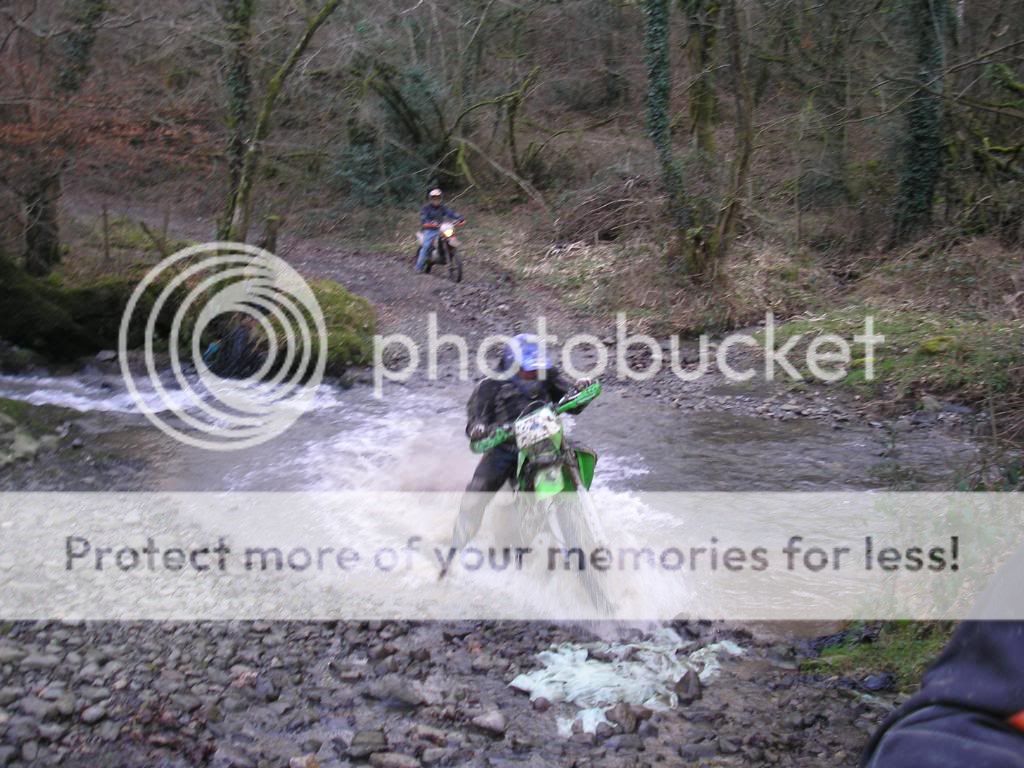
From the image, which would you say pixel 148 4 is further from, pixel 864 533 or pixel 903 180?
pixel 864 533

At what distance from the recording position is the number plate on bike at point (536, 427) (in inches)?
275

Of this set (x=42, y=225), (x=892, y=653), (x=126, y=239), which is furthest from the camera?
(x=126, y=239)

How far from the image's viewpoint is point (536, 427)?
700 centimetres

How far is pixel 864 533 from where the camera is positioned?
8156 millimetres

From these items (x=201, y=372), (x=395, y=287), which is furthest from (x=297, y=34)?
(x=201, y=372)

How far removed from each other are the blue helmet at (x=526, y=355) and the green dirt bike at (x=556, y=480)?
1.00 ft

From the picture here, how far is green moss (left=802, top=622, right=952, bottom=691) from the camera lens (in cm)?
557

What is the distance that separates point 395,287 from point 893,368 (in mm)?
10288

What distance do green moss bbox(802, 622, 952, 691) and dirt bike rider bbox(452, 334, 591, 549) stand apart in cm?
256

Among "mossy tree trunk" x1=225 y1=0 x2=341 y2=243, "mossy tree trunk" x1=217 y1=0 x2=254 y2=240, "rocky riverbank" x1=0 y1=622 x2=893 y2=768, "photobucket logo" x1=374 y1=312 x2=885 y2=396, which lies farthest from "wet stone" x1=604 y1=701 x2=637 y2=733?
"mossy tree trunk" x1=217 y1=0 x2=254 y2=240

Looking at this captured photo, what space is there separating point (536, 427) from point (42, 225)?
42.2 ft

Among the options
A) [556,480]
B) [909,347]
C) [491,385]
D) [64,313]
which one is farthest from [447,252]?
[556,480]

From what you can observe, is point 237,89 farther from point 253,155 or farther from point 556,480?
point 556,480

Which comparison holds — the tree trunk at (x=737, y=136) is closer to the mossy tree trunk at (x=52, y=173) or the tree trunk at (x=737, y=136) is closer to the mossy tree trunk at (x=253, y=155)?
the mossy tree trunk at (x=253, y=155)
